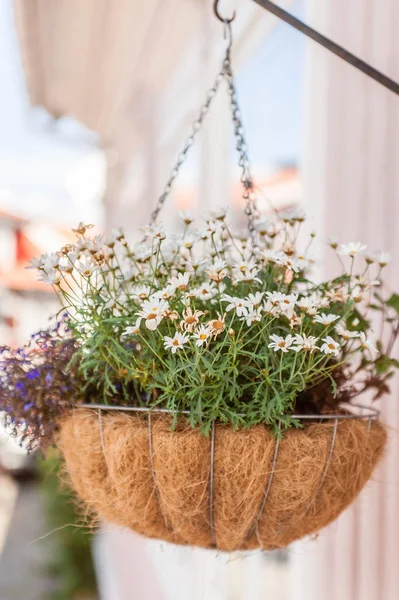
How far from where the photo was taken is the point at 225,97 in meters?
2.13

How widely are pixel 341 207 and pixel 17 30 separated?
2.19 meters

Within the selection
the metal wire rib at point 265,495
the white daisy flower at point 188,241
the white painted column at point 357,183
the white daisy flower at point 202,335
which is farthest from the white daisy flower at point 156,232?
the white painted column at point 357,183

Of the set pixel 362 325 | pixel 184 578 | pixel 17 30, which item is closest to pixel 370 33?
pixel 362 325

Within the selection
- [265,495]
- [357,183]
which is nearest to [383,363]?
[265,495]

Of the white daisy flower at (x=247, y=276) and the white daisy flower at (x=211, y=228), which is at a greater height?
the white daisy flower at (x=211, y=228)

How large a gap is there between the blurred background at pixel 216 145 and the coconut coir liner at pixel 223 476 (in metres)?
0.08

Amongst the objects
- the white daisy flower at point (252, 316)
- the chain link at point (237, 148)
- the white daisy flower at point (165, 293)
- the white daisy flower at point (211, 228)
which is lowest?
the white daisy flower at point (252, 316)

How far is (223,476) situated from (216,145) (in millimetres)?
1762

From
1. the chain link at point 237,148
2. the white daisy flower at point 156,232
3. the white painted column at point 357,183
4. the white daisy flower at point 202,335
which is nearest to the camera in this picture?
the white daisy flower at point 202,335

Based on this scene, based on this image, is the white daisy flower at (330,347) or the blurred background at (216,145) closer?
the white daisy flower at (330,347)

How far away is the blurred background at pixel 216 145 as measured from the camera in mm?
1115

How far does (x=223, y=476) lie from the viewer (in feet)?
2.19

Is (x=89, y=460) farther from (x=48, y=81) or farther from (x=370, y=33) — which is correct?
(x=48, y=81)

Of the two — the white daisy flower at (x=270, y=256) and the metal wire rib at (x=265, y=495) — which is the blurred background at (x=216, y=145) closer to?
the metal wire rib at (x=265, y=495)
